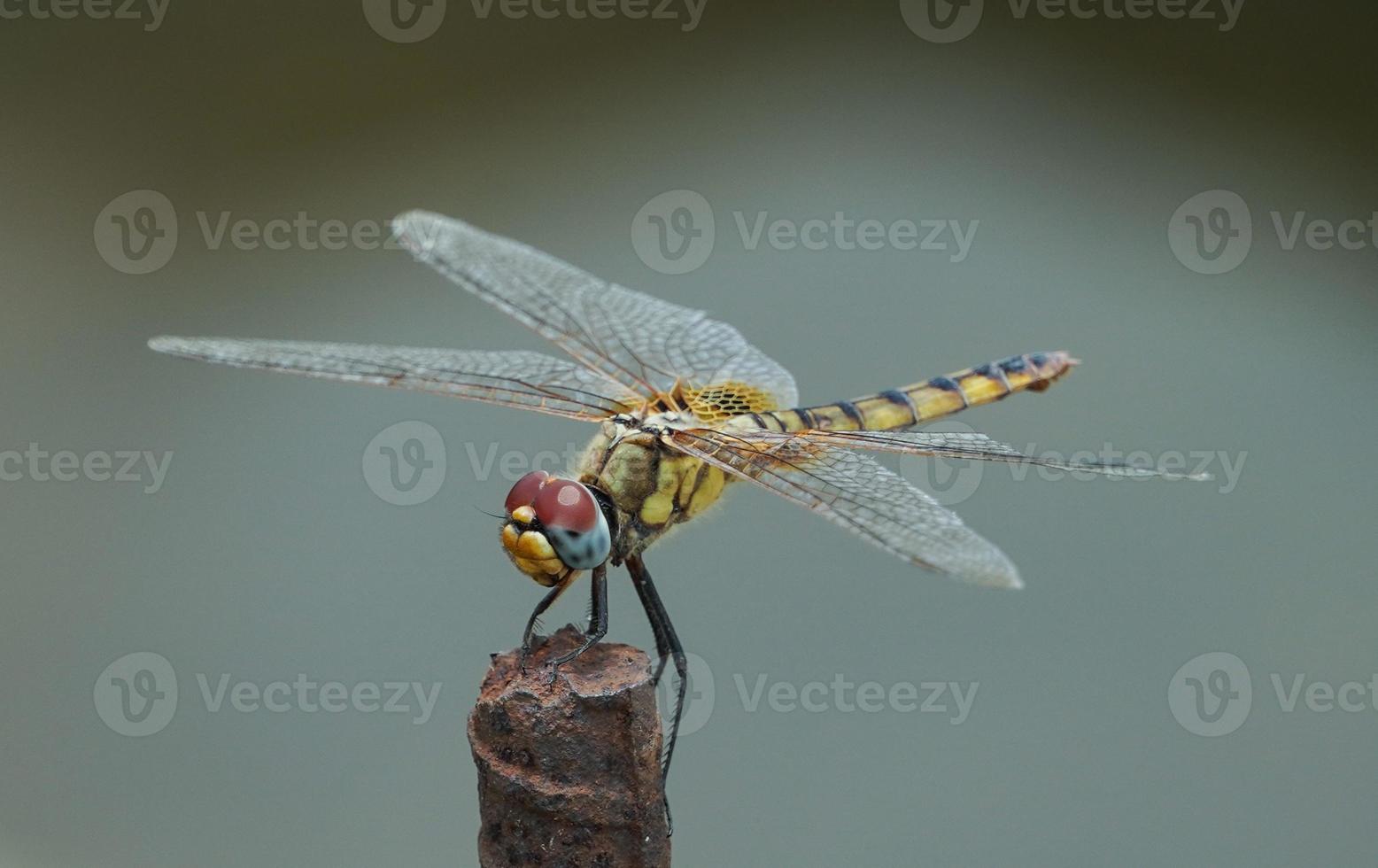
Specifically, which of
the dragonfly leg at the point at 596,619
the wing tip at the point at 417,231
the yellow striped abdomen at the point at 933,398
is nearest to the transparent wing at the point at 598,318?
the wing tip at the point at 417,231

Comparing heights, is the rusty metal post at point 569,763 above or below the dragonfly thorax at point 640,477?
below

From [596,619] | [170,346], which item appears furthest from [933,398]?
[170,346]

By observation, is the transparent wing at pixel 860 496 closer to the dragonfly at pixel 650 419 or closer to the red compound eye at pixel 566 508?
the dragonfly at pixel 650 419

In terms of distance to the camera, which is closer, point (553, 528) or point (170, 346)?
point (553, 528)

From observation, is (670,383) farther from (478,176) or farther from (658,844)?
(478,176)

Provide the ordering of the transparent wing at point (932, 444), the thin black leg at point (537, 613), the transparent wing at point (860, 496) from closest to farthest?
1. the transparent wing at point (860, 496)
2. the thin black leg at point (537, 613)
3. the transparent wing at point (932, 444)

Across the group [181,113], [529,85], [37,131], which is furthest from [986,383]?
[37,131]

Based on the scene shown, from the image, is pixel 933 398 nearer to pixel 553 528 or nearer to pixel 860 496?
pixel 860 496
